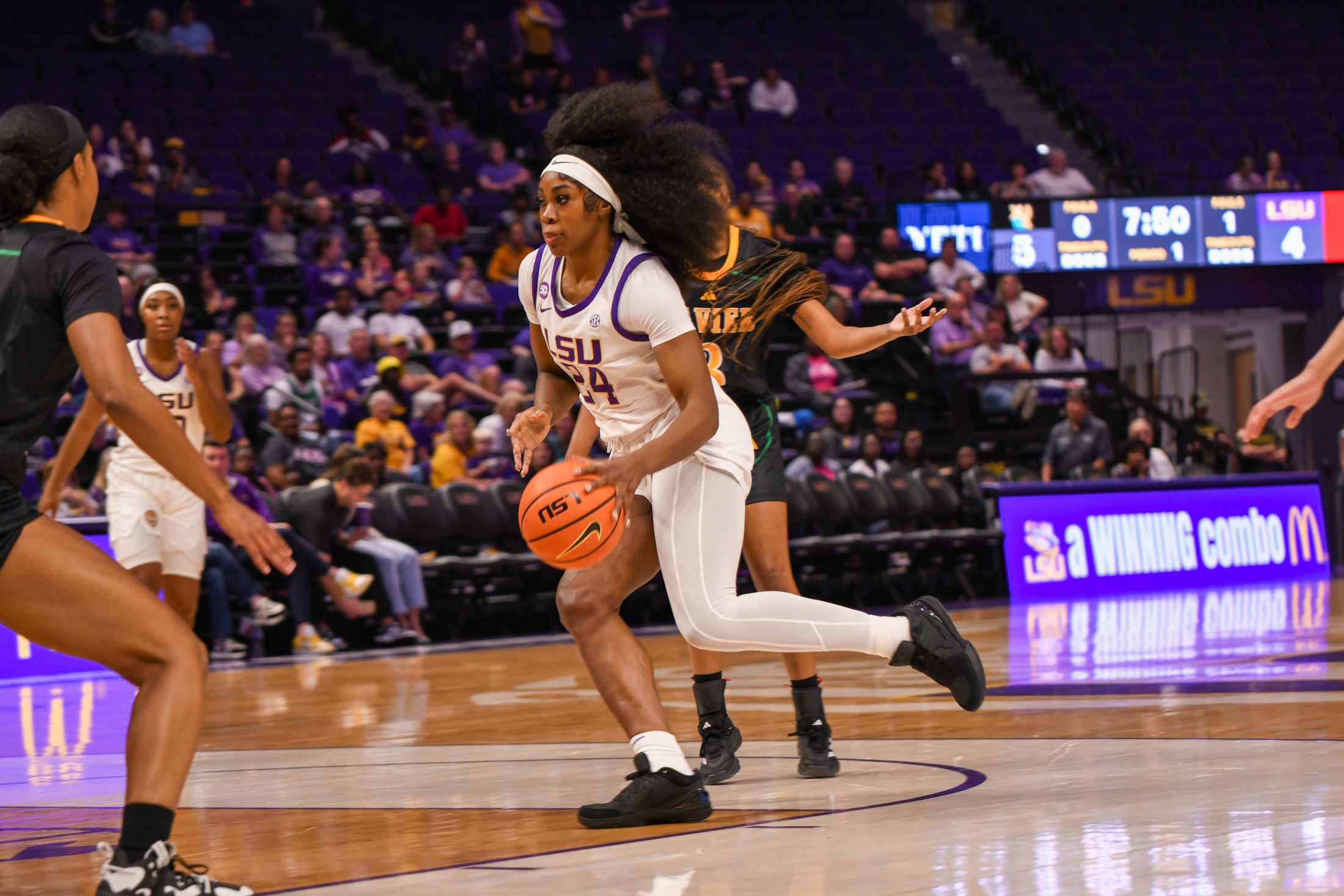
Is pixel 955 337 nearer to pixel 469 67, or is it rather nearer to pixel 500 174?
pixel 500 174

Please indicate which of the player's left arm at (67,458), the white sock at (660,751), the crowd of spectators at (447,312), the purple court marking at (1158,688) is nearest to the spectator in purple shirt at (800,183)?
the crowd of spectators at (447,312)

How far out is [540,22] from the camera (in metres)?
21.7

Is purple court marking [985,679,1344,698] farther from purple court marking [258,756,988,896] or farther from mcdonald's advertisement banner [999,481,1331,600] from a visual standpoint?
mcdonald's advertisement banner [999,481,1331,600]

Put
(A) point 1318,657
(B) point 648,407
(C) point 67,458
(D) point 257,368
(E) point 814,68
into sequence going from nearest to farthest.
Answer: (B) point 648,407 < (C) point 67,458 < (A) point 1318,657 < (D) point 257,368 < (E) point 814,68

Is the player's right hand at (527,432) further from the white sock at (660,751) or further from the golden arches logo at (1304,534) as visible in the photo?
the golden arches logo at (1304,534)

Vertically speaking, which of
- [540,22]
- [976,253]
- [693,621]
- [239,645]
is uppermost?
[540,22]

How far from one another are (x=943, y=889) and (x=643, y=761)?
1322 millimetres

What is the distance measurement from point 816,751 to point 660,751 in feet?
2.92

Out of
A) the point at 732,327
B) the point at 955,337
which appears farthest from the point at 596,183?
the point at 955,337

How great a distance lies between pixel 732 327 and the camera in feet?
18.8


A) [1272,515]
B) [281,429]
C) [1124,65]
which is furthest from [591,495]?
[1124,65]

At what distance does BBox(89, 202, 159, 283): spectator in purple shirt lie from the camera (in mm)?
14859

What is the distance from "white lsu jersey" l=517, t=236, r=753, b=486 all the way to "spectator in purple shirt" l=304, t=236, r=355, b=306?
11.4m

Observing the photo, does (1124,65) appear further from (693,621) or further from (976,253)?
A: (693,621)
